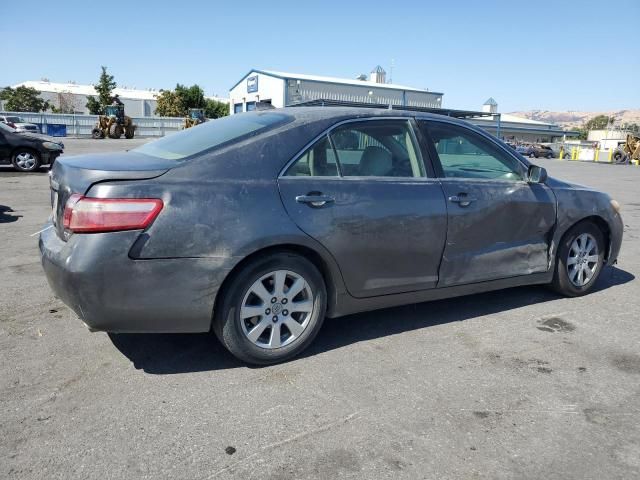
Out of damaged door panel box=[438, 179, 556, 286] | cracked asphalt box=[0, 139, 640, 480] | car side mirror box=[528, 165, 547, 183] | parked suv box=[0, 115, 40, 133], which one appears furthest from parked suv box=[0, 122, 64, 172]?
parked suv box=[0, 115, 40, 133]

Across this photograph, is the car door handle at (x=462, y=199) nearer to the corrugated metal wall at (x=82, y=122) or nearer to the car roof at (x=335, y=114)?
the car roof at (x=335, y=114)

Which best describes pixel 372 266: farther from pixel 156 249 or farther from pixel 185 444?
pixel 185 444

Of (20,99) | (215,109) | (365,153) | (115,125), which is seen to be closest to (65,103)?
(20,99)

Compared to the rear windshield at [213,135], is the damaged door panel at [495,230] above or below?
below

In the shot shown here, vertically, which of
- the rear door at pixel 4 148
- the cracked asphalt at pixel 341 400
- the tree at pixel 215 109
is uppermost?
the tree at pixel 215 109

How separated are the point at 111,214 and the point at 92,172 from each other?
31cm

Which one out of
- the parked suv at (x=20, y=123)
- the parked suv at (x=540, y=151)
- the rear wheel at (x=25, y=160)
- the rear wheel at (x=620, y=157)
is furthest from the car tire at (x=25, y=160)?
the parked suv at (x=540, y=151)

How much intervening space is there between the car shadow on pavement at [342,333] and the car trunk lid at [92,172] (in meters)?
0.97

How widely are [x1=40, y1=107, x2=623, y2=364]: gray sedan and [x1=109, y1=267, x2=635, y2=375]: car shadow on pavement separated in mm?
283

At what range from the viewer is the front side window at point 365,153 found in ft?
11.4

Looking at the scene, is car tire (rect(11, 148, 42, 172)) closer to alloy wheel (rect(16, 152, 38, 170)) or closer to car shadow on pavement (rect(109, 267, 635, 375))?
alloy wheel (rect(16, 152, 38, 170))

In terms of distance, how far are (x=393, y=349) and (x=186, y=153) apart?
1911mm

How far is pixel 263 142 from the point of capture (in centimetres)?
334

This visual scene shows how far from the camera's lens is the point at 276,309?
3.34 m
